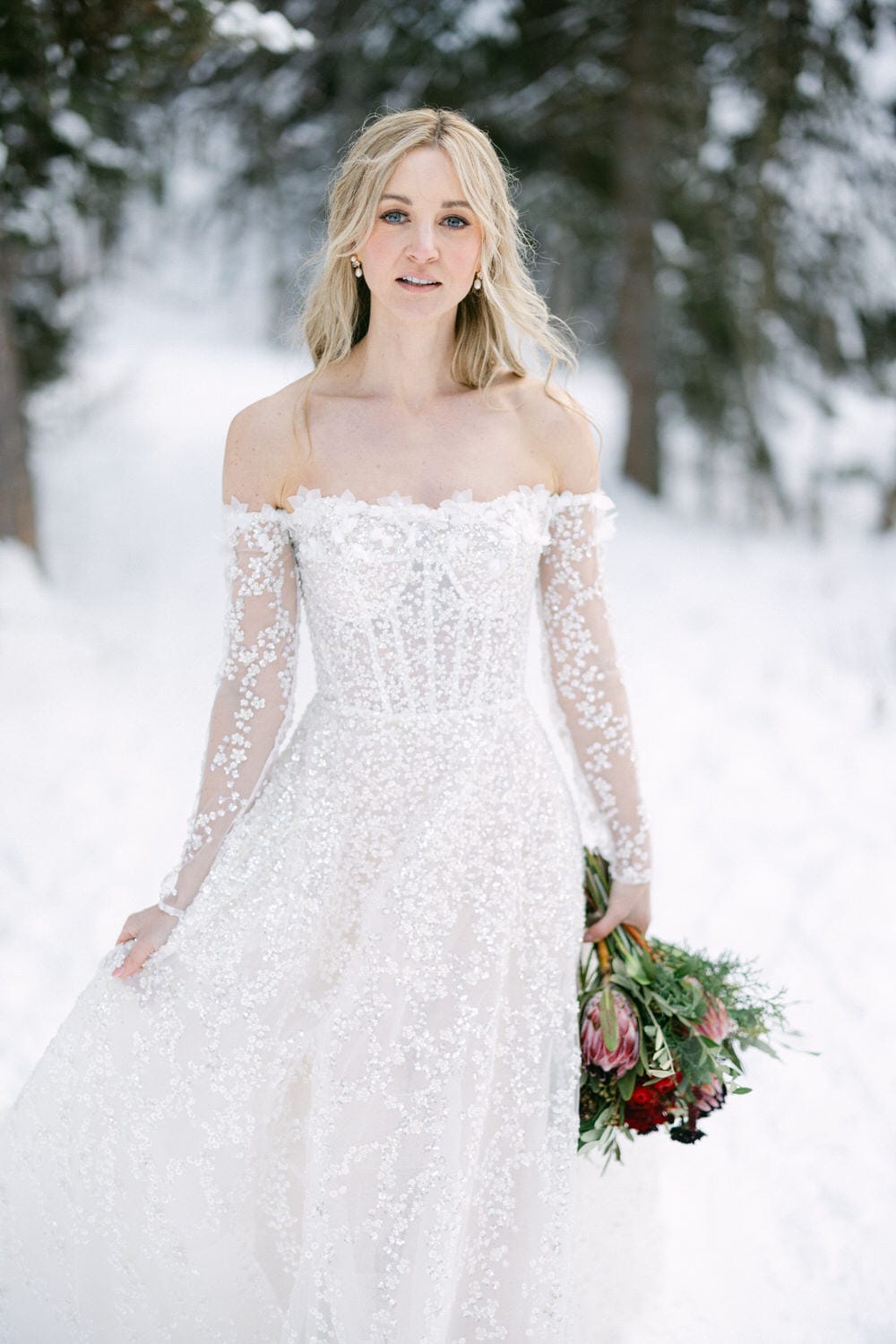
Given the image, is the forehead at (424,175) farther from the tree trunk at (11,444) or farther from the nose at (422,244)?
the tree trunk at (11,444)

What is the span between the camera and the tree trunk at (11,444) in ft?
22.1

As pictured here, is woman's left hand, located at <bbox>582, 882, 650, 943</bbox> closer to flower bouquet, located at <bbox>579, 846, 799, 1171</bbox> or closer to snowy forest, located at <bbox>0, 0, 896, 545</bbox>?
flower bouquet, located at <bbox>579, 846, 799, 1171</bbox>

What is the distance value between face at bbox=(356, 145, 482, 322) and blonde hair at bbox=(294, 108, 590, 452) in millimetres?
19

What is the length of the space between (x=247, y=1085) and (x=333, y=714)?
66 centimetres

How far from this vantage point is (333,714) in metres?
2.13

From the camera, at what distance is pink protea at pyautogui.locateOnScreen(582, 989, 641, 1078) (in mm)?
2096

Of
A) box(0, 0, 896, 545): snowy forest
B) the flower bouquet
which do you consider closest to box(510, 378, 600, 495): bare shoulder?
the flower bouquet

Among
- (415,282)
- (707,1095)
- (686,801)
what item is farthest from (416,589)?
(686,801)

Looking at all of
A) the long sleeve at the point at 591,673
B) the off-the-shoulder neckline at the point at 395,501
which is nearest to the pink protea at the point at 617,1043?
the long sleeve at the point at 591,673

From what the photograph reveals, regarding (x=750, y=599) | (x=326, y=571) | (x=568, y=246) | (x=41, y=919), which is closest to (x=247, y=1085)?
(x=326, y=571)

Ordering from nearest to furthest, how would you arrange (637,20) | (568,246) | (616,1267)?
(616,1267), (637,20), (568,246)

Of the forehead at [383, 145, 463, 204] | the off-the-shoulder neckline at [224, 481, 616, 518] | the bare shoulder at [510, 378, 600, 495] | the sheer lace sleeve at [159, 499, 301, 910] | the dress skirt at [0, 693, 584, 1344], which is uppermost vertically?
the forehead at [383, 145, 463, 204]

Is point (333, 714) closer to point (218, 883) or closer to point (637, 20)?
point (218, 883)

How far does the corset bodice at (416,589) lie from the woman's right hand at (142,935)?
0.50 meters
